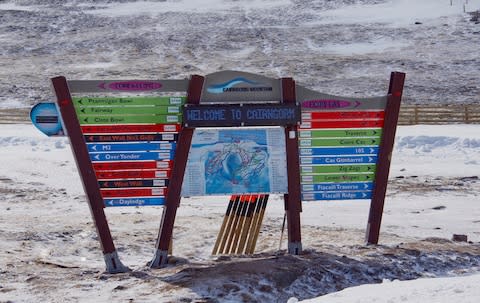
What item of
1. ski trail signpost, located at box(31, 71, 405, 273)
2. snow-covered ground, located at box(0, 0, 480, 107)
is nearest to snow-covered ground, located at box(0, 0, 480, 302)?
snow-covered ground, located at box(0, 0, 480, 107)

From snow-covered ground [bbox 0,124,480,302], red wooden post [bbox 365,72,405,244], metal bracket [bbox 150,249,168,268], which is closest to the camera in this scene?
snow-covered ground [bbox 0,124,480,302]

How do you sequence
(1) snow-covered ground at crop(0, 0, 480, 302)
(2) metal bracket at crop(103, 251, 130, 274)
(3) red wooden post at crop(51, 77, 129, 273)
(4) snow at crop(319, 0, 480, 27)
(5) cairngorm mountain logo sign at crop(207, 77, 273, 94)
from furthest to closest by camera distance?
(4) snow at crop(319, 0, 480, 27) < (5) cairngorm mountain logo sign at crop(207, 77, 273, 94) < (2) metal bracket at crop(103, 251, 130, 274) < (3) red wooden post at crop(51, 77, 129, 273) < (1) snow-covered ground at crop(0, 0, 480, 302)

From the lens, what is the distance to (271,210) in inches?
656

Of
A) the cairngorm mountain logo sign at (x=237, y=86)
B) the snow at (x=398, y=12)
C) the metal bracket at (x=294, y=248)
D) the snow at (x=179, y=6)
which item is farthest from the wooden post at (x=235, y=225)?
the snow at (x=179, y=6)

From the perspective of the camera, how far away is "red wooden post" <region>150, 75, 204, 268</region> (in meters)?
10.9

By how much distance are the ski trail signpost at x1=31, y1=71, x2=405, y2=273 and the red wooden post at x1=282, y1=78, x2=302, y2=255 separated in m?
0.01

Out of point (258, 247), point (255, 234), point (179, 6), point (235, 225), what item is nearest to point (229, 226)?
point (235, 225)

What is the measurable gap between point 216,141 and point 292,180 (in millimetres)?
1159

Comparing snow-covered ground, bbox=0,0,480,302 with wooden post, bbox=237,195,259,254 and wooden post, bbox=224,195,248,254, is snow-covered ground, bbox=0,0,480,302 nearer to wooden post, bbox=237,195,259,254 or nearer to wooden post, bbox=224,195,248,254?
wooden post, bbox=237,195,259,254

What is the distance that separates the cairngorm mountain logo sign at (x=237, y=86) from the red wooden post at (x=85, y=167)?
1.77 metres

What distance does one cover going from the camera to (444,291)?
756 centimetres

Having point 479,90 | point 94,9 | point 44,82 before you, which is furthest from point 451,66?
point 94,9

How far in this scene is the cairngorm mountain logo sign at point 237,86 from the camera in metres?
11.1

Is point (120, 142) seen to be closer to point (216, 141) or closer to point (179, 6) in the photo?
point (216, 141)
